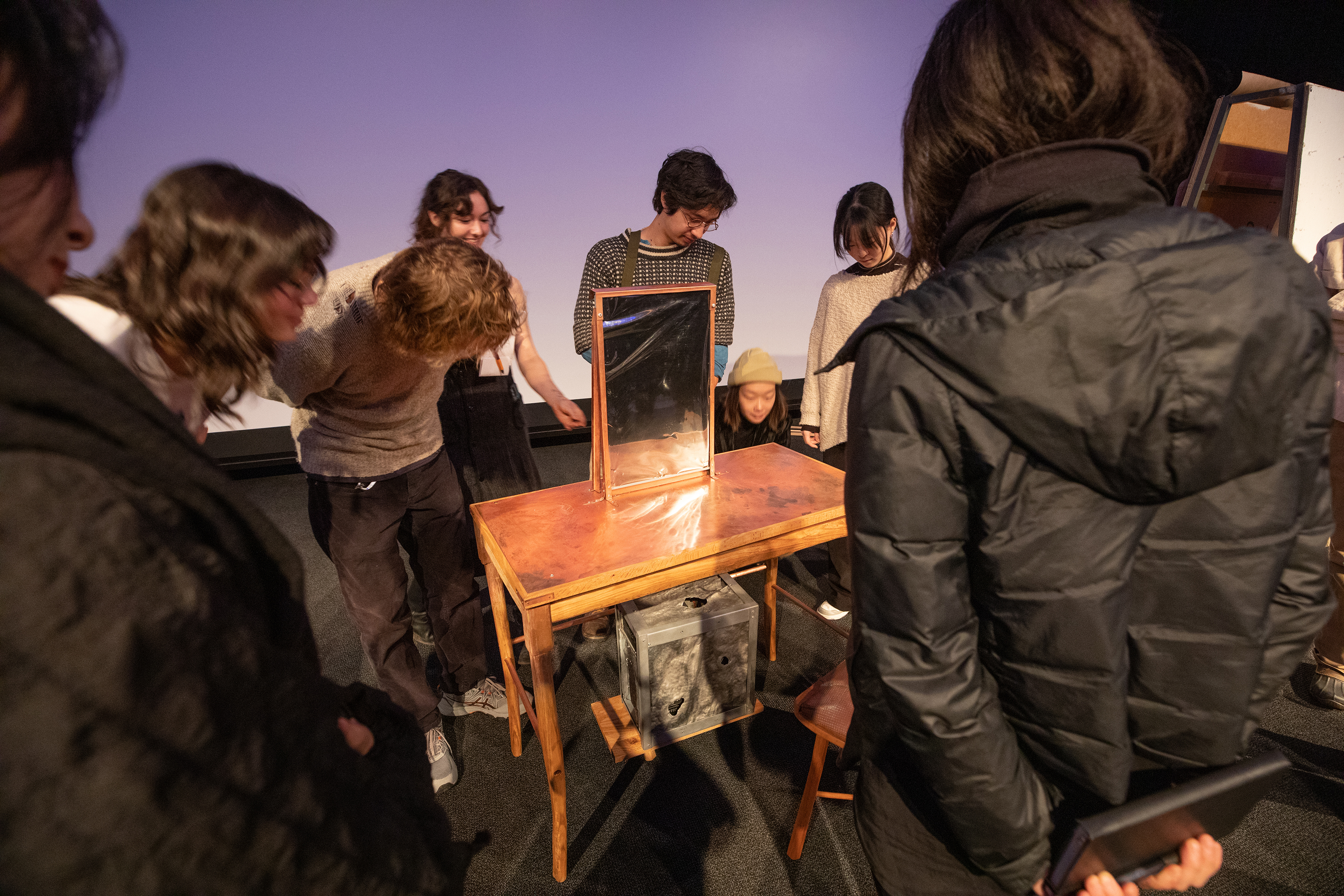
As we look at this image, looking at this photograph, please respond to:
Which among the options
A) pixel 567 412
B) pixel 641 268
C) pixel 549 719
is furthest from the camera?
pixel 641 268

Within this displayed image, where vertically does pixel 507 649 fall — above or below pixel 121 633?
below

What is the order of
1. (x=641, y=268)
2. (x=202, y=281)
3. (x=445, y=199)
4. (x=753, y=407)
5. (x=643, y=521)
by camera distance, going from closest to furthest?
1. (x=202, y=281)
2. (x=643, y=521)
3. (x=445, y=199)
4. (x=641, y=268)
5. (x=753, y=407)

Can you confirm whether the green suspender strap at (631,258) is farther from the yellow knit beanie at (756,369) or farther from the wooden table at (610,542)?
the wooden table at (610,542)

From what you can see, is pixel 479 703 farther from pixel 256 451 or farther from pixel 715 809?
pixel 256 451

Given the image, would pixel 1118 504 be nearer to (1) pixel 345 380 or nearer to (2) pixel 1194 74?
(2) pixel 1194 74

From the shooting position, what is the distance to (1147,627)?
64 cm

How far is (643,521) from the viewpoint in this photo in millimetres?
1489

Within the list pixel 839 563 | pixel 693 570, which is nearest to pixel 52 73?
pixel 693 570

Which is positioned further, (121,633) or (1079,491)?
(1079,491)

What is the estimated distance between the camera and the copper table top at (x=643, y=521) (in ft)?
4.24

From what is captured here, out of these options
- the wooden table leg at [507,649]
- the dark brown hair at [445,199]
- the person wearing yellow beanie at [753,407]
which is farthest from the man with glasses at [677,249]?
the wooden table leg at [507,649]

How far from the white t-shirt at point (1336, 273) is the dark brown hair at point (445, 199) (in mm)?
2448

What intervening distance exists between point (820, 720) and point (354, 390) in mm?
1347

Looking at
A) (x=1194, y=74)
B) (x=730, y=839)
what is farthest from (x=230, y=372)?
(x=730, y=839)
